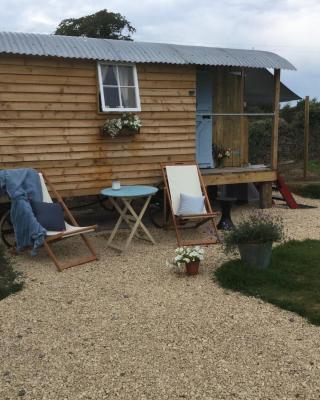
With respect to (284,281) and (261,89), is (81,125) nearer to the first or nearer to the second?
(284,281)

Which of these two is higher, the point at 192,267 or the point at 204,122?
the point at 204,122

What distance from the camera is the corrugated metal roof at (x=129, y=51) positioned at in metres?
6.91

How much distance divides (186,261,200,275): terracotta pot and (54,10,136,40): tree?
1893 cm

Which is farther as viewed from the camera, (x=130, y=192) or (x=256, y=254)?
(x=130, y=192)

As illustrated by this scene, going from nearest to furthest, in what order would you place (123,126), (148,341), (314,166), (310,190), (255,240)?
(148,341), (255,240), (123,126), (310,190), (314,166)

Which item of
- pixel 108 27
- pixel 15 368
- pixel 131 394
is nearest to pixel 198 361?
pixel 131 394

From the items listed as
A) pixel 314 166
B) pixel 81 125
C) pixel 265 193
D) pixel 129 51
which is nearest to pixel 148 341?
pixel 81 125

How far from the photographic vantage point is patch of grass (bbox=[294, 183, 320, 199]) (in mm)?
11117

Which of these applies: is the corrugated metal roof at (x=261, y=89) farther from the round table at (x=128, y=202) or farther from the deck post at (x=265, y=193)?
the round table at (x=128, y=202)

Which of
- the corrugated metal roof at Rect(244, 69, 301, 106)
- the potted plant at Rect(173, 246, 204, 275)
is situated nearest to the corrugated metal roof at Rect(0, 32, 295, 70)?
the corrugated metal roof at Rect(244, 69, 301, 106)

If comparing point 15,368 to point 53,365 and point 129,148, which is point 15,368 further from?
point 129,148

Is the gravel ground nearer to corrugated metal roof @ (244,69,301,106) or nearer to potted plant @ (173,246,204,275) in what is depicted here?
potted plant @ (173,246,204,275)

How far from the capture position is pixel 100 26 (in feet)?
74.0

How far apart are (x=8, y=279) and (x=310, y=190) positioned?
7968 millimetres
